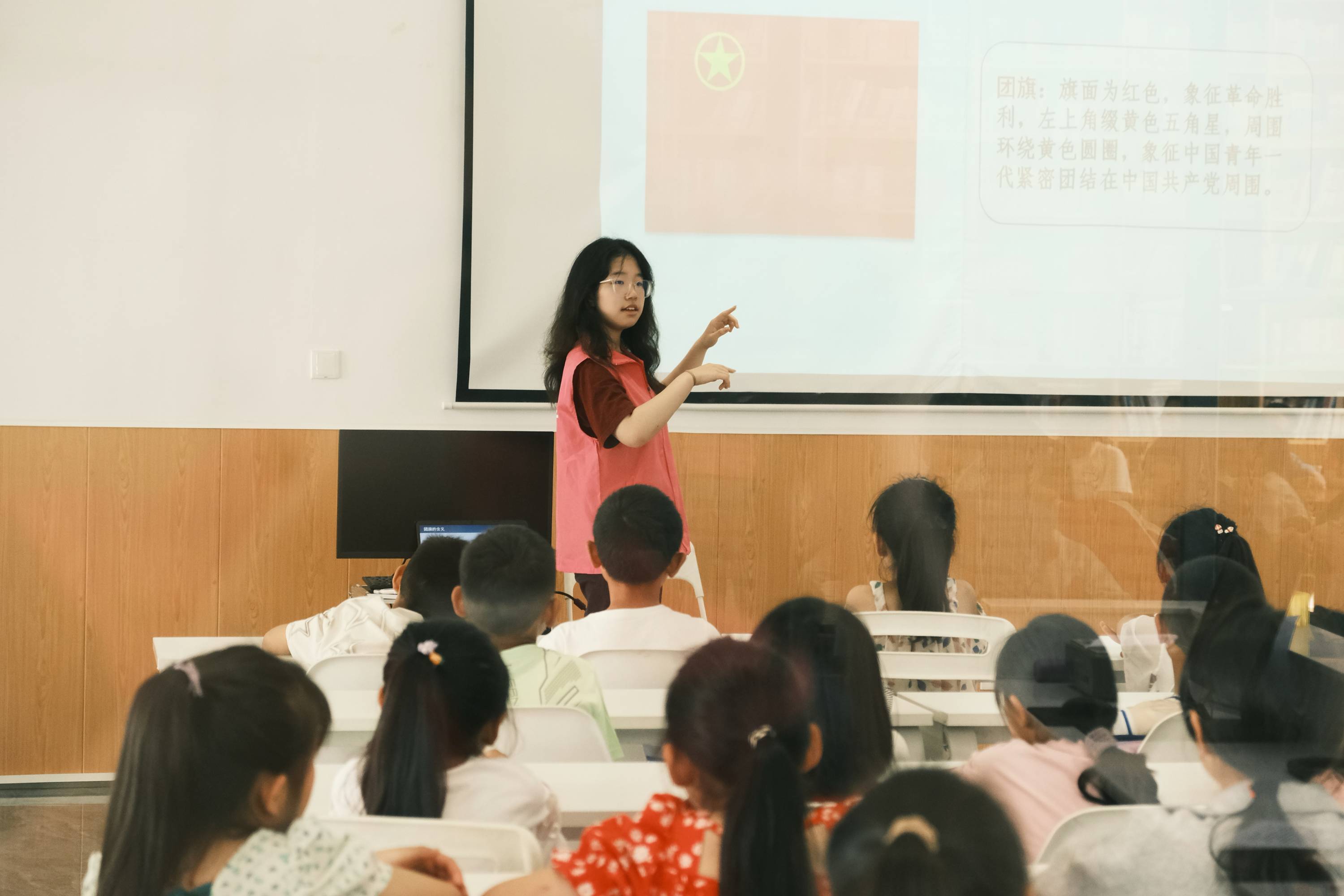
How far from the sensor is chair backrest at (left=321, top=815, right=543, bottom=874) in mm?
1123

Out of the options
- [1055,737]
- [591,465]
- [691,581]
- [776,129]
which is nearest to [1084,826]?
[1055,737]

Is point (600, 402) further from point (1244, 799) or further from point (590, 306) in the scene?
point (1244, 799)

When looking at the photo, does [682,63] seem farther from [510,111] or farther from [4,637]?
[4,637]

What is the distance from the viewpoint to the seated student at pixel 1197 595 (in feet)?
7.61

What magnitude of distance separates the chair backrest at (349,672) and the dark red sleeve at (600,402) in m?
0.83

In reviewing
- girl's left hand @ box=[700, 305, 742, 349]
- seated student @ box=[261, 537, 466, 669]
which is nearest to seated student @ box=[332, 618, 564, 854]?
seated student @ box=[261, 537, 466, 669]

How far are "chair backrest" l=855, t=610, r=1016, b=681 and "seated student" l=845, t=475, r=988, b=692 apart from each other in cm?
2

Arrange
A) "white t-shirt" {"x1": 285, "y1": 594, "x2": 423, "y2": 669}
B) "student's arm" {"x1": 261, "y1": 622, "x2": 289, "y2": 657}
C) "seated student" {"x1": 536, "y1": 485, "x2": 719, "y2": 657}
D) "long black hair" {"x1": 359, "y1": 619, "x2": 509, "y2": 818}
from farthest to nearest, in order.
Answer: "student's arm" {"x1": 261, "y1": 622, "x2": 289, "y2": 657}, "white t-shirt" {"x1": 285, "y1": 594, "x2": 423, "y2": 669}, "seated student" {"x1": 536, "y1": 485, "x2": 719, "y2": 657}, "long black hair" {"x1": 359, "y1": 619, "x2": 509, "y2": 818}

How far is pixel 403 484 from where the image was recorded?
3.31m

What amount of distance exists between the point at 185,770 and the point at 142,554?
2.50 metres

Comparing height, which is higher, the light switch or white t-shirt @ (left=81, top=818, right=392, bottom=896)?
the light switch

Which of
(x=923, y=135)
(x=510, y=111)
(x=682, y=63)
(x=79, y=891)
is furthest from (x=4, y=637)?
(x=923, y=135)

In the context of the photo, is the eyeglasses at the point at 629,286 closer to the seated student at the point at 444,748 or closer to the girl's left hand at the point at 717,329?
the girl's left hand at the point at 717,329

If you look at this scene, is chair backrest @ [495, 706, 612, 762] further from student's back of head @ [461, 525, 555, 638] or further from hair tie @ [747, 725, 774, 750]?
hair tie @ [747, 725, 774, 750]
